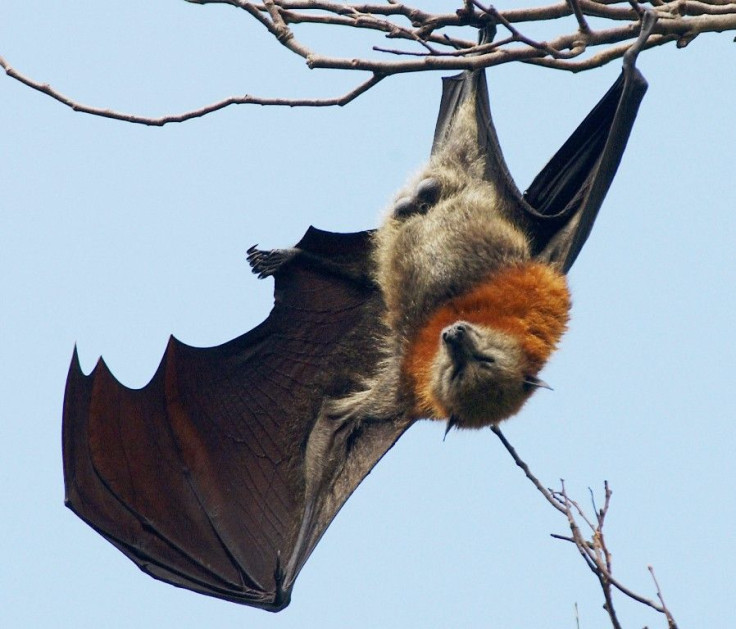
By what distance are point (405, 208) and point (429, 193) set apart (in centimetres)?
29

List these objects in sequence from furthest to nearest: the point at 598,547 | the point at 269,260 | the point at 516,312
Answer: the point at 269,260 < the point at 516,312 < the point at 598,547

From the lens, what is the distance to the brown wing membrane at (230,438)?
30.3 ft

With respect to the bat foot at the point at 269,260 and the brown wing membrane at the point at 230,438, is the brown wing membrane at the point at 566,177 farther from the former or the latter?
the bat foot at the point at 269,260

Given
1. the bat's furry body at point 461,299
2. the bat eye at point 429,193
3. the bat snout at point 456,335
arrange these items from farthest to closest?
the bat eye at point 429,193
the bat's furry body at point 461,299
the bat snout at point 456,335

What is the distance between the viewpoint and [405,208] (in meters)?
9.90

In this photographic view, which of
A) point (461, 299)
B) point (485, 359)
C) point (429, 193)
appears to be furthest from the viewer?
point (429, 193)

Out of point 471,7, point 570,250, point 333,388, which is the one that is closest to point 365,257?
point 333,388

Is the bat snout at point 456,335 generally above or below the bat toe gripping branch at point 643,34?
below

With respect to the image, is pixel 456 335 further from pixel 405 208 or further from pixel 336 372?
pixel 336 372

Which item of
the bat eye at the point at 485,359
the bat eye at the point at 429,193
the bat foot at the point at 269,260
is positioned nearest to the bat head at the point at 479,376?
the bat eye at the point at 485,359

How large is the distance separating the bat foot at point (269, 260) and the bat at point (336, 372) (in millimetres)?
16

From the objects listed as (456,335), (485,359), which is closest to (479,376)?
(485,359)

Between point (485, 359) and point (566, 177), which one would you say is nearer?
point (485, 359)

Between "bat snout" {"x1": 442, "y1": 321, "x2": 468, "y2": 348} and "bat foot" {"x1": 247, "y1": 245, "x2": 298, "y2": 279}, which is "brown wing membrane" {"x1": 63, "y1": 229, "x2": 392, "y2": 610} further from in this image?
"bat snout" {"x1": 442, "y1": 321, "x2": 468, "y2": 348}
